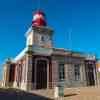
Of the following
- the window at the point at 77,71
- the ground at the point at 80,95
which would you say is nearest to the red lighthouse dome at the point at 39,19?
the window at the point at 77,71

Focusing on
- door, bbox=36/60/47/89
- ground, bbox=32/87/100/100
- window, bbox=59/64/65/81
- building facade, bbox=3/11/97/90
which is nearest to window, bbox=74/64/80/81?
building facade, bbox=3/11/97/90

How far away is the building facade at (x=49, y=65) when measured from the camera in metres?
20.8

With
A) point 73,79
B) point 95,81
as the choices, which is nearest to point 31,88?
point 73,79

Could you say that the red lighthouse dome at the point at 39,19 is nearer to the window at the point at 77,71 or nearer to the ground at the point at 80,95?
the window at the point at 77,71

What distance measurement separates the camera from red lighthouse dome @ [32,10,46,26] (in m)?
27.9

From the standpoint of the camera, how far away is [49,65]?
2197cm

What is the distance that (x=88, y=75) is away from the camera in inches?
957

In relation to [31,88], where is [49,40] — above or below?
above

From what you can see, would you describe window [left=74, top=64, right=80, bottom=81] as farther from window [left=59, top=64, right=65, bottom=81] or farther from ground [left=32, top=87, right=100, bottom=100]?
ground [left=32, top=87, right=100, bottom=100]

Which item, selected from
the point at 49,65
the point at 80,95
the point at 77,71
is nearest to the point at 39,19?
the point at 49,65

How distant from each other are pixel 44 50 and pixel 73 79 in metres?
5.64

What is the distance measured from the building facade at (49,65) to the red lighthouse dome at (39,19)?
0.63 metres

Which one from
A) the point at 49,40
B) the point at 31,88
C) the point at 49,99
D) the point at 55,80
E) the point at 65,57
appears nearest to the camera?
the point at 49,99

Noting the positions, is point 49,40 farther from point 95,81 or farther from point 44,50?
point 95,81
